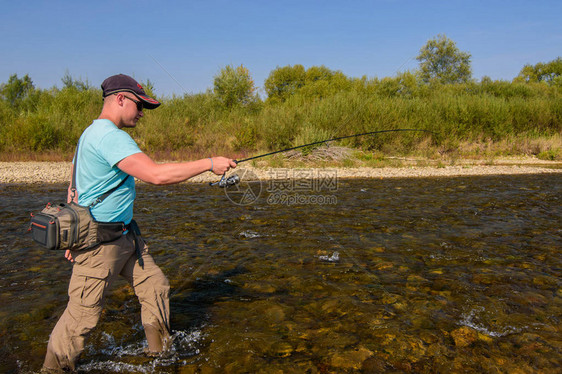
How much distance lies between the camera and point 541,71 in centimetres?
5303

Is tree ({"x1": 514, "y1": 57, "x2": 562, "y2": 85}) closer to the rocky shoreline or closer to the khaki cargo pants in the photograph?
the rocky shoreline

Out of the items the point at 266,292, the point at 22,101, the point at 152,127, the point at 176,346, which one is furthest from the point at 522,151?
the point at 22,101

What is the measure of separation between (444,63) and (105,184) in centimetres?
5739

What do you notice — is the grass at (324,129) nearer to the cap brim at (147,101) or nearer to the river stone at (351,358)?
the river stone at (351,358)

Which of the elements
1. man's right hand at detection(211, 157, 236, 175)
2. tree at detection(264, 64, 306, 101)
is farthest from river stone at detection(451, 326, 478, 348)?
tree at detection(264, 64, 306, 101)

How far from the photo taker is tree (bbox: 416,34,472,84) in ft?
168

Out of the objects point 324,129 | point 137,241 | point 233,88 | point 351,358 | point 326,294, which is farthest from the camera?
point 233,88

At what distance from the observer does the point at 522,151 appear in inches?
746

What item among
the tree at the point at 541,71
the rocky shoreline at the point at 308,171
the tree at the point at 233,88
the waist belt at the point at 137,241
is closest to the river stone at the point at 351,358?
the waist belt at the point at 137,241

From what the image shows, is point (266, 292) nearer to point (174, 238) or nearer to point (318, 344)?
point (318, 344)

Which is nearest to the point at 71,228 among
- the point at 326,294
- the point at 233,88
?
the point at 326,294

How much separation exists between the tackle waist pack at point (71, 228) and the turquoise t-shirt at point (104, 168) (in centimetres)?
4

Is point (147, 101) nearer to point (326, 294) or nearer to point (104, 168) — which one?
point (104, 168)

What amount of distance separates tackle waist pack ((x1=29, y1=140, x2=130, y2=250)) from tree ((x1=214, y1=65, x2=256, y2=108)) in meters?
21.6
